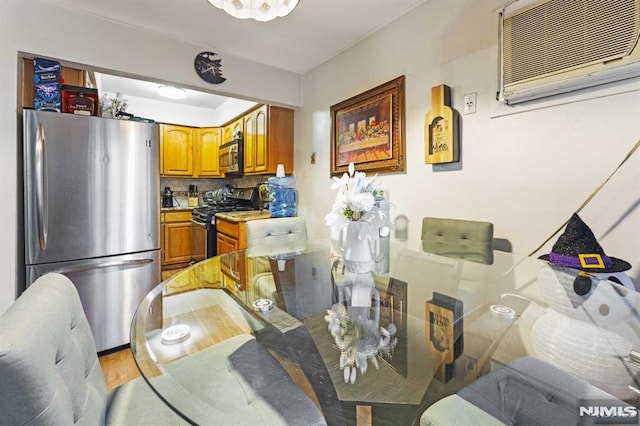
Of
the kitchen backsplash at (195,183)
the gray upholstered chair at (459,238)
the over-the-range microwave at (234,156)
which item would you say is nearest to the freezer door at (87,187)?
the over-the-range microwave at (234,156)

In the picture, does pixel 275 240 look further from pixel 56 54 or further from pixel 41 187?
pixel 56 54

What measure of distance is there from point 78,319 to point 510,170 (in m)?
2.00

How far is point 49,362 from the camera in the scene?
544 millimetres

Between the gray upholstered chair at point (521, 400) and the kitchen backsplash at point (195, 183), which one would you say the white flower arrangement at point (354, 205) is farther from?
the kitchen backsplash at point (195, 183)

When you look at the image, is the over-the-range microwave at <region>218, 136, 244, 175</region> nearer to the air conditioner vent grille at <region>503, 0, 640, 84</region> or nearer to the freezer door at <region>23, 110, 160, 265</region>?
the freezer door at <region>23, 110, 160, 265</region>

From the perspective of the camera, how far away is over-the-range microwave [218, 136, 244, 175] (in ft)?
12.5

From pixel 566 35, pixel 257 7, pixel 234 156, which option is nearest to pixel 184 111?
pixel 234 156

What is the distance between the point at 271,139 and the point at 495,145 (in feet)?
7.70

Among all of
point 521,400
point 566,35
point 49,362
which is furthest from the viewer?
point 566,35

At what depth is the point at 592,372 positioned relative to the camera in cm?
76

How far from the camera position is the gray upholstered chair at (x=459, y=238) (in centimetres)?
158

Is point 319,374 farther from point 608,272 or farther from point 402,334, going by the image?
point 608,272

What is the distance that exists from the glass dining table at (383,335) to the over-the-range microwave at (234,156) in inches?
101

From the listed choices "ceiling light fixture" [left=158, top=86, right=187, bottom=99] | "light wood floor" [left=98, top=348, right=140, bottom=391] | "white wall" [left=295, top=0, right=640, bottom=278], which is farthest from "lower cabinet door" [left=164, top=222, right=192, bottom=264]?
"white wall" [left=295, top=0, right=640, bottom=278]
